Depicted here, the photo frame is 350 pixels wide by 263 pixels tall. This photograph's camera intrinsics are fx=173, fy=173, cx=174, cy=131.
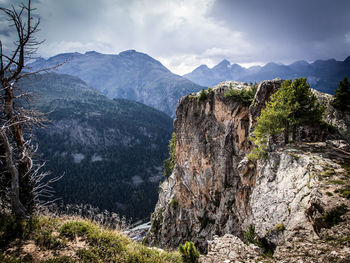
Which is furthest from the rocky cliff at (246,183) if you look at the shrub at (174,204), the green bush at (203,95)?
the green bush at (203,95)

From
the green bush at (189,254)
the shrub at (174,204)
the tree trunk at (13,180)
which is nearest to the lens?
the tree trunk at (13,180)

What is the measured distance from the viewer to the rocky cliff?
27.3 feet

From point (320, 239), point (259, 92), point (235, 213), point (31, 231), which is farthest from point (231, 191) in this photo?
point (31, 231)

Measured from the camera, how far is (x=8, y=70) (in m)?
6.96

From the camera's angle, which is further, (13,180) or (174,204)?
(174,204)

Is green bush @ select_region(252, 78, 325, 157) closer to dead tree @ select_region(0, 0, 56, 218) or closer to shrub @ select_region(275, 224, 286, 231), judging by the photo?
shrub @ select_region(275, 224, 286, 231)

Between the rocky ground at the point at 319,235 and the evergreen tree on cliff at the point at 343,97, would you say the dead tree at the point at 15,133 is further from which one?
the evergreen tree on cliff at the point at 343,97

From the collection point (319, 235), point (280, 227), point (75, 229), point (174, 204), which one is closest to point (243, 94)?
point (280, 227)

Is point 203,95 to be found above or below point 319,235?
above

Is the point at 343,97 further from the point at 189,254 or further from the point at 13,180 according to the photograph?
the point at 13,180

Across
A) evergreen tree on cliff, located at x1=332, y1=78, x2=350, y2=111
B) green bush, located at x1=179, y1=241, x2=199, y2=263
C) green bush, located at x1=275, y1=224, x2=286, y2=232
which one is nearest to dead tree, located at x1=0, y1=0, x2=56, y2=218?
green bush, located at x1=179, y1=241, x2=199, y2=263

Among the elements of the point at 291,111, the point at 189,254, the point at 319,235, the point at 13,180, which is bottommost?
the point at 189,254

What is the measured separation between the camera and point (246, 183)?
20.0 meters

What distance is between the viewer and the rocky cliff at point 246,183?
8.33 meters
